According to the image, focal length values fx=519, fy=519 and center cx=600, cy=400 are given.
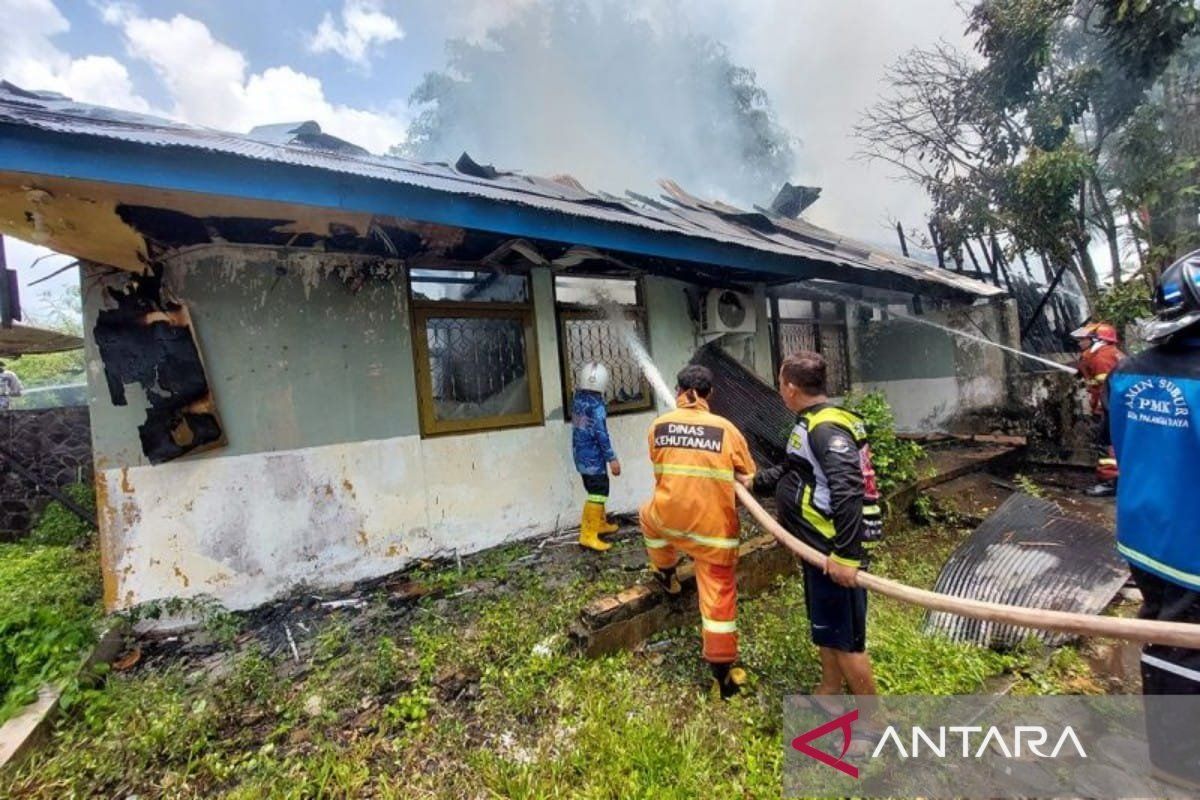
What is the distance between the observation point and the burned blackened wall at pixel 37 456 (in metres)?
7.36

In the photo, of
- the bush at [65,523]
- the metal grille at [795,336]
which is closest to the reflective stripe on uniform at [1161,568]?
the metal grille at [795,336]

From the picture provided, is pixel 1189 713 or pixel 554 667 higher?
pixel 1189 713

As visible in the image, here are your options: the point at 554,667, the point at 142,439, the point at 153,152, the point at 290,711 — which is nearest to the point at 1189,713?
the point at 554,667

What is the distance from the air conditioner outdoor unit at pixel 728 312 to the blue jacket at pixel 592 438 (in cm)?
231

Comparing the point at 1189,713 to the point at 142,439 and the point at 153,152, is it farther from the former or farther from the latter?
the point at 142,439

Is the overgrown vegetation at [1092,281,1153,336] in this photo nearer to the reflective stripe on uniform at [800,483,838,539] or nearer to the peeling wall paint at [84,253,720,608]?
the reflective stripe on uniform at [800,483,838,539]

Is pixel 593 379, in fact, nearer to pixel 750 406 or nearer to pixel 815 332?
pixel 750 406

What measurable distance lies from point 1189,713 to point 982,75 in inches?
436

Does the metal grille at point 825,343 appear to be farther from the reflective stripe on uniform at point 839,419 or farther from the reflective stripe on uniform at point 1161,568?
the reflective stripe on uniform at point 1161,568

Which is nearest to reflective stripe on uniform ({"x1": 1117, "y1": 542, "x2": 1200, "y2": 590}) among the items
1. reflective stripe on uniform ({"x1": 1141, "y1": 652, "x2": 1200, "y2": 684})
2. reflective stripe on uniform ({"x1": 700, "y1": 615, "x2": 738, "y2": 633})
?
reflective stripe on uniform ({"x1": 1141, "y1": 652, "x2": 1200, "y2": 684})

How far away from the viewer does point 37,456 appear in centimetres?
749

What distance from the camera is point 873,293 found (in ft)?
30.8

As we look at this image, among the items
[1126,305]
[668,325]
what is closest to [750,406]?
[668,325]

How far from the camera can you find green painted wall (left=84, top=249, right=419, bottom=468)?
374 cm
